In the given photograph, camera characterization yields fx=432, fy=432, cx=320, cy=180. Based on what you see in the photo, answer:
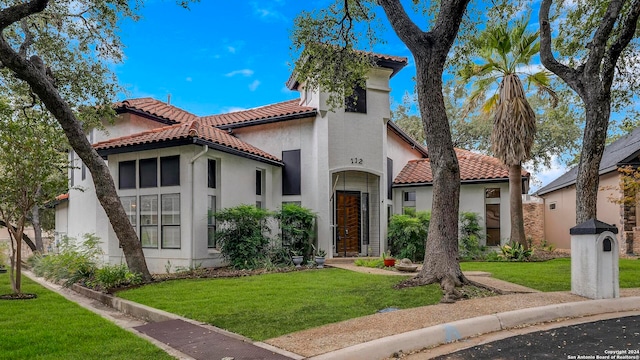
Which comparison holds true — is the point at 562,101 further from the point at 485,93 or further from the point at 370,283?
the point at 370,283

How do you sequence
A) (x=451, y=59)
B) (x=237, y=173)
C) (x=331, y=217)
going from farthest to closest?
1. (x=331, y=217)
2. (x=237, y=173)
3. (x=451, y=59)

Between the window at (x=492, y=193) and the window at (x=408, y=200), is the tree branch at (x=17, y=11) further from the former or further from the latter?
the window at (x=492, y=193)

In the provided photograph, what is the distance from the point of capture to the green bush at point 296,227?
46.6ft

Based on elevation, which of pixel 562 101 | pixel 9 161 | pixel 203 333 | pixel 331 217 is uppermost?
pixel 562 101

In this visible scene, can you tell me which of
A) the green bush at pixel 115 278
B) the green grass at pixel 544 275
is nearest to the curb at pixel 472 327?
the green grass at pixel 544 275

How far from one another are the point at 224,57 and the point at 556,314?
1637cm

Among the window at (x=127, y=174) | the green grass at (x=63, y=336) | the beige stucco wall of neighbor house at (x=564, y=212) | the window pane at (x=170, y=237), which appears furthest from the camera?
the beige stucco wall of neighbor house at (x=564, y=212)

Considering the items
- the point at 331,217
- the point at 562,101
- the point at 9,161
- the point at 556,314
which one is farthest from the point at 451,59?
the point at 9,161

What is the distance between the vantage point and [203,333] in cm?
599

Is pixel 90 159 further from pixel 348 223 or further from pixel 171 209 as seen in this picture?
pixel 348 223

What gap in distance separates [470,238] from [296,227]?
664 cm

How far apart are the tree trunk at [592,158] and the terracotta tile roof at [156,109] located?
13865 millimetres

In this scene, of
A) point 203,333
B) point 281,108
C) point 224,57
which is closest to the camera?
point 203,333

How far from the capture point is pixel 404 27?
9242 mm
